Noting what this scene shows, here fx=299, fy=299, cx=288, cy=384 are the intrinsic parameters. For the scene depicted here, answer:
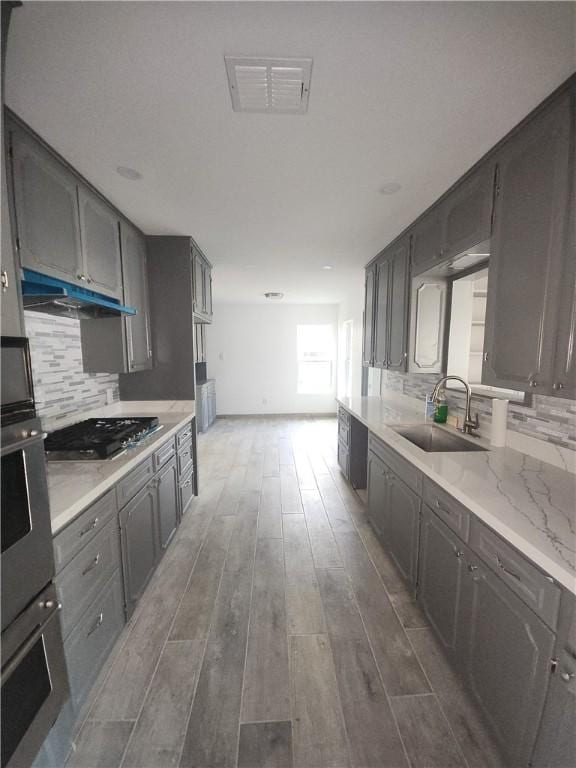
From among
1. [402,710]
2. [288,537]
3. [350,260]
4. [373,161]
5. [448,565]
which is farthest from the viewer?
[350,260]

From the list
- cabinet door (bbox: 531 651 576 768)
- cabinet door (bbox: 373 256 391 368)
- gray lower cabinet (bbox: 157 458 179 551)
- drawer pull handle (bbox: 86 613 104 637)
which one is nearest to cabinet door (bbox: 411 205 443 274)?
cabinet door (bbox: 373 256 391 368)

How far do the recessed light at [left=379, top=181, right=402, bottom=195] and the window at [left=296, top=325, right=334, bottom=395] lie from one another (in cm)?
492

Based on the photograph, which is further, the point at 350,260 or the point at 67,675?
the point at 350,260

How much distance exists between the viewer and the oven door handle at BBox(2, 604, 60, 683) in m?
0.84

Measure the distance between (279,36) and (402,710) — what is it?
8.59 feet

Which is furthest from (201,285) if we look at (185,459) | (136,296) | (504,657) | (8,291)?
(504,657)

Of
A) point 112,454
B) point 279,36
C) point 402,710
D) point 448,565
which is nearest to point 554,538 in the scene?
point 448,565

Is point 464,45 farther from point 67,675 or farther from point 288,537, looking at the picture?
point 288,537

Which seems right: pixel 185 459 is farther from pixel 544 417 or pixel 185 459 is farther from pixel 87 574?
pixel 544 417

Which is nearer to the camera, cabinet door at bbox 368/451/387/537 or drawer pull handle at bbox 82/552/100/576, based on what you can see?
drawer pull handle at bbox 82/552/100/576

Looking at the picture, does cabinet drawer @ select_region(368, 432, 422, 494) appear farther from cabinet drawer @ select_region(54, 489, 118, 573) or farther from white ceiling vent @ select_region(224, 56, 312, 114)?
white ceiling vent @ select_region(224, 56, 312, 114)

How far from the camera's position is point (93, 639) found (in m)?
1.35

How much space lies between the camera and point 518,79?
1.13m

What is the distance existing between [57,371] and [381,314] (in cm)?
290
